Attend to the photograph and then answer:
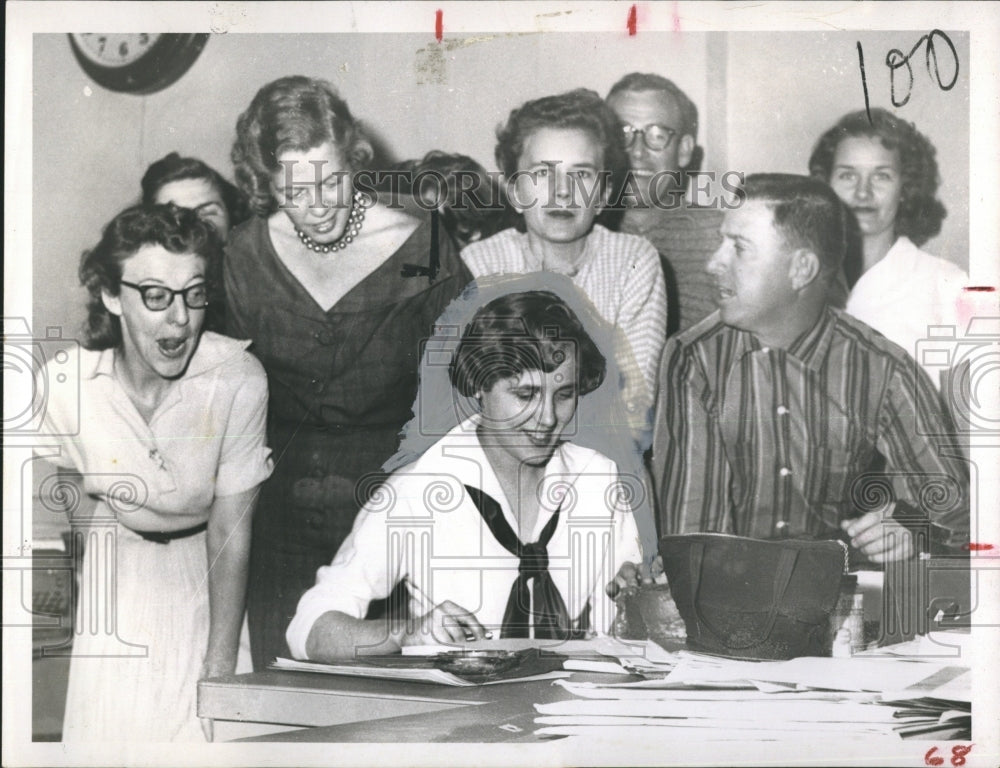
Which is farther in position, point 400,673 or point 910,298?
point 910,298

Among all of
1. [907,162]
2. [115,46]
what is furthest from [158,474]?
[907,162]

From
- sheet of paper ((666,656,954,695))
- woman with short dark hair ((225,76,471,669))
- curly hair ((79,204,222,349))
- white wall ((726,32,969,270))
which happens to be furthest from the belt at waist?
white wall ((726,32,969,270))

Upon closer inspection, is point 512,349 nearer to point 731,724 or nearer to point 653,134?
point 653,134

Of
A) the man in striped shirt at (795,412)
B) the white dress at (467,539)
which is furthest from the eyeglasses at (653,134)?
the white dress at (467,539)

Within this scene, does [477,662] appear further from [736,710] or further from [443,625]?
[736,710]

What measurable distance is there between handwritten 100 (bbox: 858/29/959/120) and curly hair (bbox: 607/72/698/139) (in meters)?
0.62

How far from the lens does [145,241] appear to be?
3.54 m

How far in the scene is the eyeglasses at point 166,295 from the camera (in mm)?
3535

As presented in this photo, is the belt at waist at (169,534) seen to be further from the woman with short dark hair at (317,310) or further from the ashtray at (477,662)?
the ashtray at (477,662)

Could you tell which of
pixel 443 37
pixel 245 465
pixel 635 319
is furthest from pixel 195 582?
pixel 443 37

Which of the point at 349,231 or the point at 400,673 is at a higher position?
the point at 349,231

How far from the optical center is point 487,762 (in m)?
3.52

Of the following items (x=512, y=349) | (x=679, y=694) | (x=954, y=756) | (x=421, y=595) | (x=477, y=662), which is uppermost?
(x=512, y=349)

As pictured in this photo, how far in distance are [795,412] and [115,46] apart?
2708 mm
